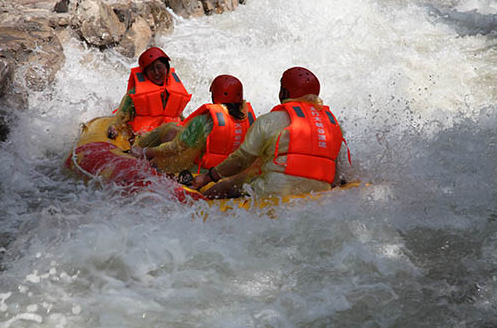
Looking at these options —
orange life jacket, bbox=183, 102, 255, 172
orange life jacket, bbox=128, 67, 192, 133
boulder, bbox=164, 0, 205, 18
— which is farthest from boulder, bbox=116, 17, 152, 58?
orange life jacket, bbox=183, 102, 255, 172

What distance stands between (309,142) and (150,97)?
2124 millimetres

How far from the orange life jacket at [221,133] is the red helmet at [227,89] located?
77 millimetres

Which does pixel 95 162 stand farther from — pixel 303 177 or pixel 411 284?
pixel 411 284

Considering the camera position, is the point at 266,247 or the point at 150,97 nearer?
the point at 266,247

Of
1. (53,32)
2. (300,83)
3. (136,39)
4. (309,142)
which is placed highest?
(300,83)

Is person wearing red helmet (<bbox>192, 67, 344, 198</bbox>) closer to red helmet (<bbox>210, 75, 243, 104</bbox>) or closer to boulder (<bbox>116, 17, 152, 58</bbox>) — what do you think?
red helmet (<bbox>210, 75, 243, 104</bbox>)

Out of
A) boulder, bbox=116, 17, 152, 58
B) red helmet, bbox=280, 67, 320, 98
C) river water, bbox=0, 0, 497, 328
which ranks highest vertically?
red helmet, bbox=280, 67, 320, 98

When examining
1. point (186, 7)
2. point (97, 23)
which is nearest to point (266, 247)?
point (97, 23)

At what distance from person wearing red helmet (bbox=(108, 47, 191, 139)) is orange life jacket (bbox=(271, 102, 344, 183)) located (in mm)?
1827

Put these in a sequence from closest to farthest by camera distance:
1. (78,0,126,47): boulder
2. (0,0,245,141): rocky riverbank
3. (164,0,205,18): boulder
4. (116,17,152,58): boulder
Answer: (0,0,245,141): rocky riverbank
(78,0,126,47): boulder
(116,17,152,58): boulder
(164,0,205,18): boulder

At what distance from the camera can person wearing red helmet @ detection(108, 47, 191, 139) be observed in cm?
504

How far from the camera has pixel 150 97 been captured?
5082 mm

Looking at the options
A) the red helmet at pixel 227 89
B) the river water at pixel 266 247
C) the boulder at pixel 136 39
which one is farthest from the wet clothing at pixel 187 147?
the boulder at pixel 136 39

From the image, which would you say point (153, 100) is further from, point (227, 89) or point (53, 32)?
point (53, 32)
